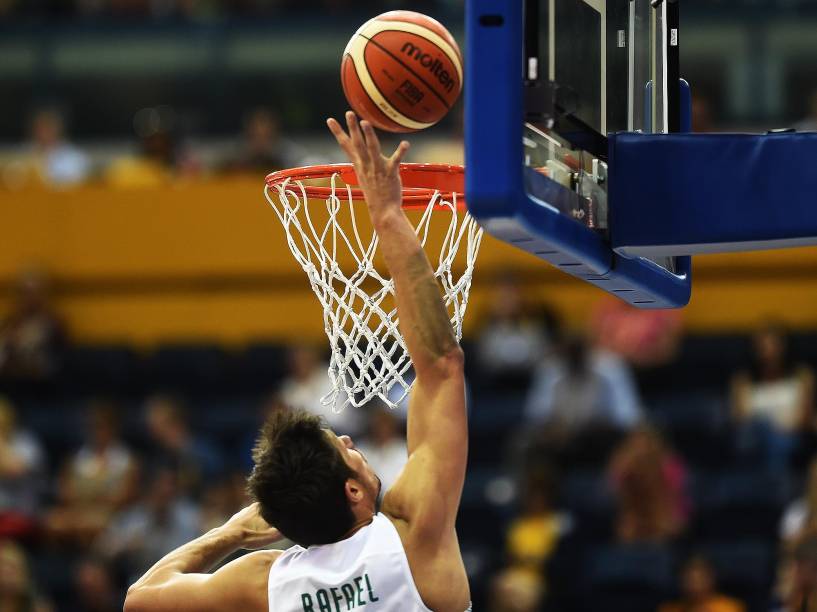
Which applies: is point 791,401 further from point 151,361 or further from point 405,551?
point 405,551

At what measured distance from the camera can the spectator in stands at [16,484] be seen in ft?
30.3

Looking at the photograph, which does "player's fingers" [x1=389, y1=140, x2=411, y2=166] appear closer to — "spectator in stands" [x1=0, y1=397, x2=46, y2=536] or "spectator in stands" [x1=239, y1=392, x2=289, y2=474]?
"spectator in stands" [x1=239, y1=392, x2=289, y2=474]

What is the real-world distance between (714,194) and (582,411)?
527 centimetres

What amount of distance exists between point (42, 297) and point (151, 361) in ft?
3.73

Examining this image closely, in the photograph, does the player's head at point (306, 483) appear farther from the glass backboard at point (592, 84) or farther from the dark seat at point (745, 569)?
the dark seat at point (745, 569)

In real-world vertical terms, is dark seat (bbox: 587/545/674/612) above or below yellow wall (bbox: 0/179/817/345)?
below

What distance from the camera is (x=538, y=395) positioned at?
30.4ft

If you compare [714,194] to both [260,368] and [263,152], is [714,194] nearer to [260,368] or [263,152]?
[260,368]

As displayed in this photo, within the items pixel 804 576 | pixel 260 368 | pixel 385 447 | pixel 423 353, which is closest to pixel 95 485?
pixel 260 368

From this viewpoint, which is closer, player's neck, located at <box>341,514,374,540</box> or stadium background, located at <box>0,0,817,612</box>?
player's neck, located at <box>341,514,374,540</box>

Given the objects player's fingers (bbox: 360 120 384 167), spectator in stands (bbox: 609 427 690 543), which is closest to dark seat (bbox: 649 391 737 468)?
spectator in stands (bbox: 609 427 690 543)

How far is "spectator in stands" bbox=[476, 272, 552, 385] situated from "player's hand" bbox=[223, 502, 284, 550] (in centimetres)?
629

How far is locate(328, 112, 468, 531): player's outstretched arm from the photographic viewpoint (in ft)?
10.4

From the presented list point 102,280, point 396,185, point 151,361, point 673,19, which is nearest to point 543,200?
point 396,185
